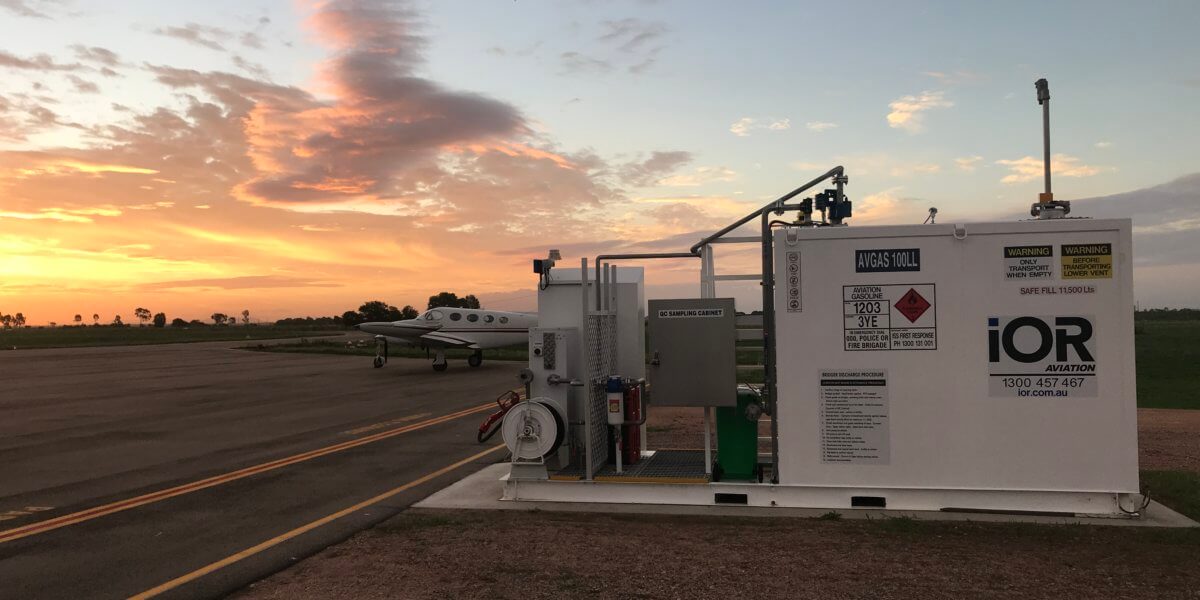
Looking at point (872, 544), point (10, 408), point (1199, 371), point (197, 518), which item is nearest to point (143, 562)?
point (197, 518)

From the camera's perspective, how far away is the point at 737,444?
826 centimetres

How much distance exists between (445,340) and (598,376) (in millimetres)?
25267

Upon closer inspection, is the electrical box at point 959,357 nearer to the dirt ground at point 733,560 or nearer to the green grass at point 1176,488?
the dirt ground at point 733,560

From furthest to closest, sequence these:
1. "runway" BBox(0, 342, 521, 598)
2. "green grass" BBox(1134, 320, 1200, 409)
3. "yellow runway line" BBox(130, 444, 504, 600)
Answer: "green grass" BBox(1134, 320, 1200, 409) → "runway" BBox(0, 342, 521, 598) → "yellow runway line" BBox(130, 444, 504, 600)

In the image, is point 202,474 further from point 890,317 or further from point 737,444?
point 890,317

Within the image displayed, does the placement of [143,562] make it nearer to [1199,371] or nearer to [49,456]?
[49,456]

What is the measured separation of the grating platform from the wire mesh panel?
0.68 feet

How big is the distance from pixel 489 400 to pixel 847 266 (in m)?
13.9

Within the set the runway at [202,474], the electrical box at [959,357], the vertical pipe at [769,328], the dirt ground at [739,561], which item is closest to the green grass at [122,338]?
the runway at [202,474]

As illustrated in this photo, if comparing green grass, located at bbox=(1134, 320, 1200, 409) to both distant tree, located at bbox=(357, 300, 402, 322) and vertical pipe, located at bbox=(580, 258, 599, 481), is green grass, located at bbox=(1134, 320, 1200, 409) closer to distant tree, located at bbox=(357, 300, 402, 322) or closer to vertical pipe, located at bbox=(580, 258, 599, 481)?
vertical pipe, located at bbox=(580, 258, 599, 481)

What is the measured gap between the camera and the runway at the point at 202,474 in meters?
6.35

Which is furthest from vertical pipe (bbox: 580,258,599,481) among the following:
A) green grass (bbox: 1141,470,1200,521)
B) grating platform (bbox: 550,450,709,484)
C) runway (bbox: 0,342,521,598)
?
green grass (bbox: 1141,470,1200,521)

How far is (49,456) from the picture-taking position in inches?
475

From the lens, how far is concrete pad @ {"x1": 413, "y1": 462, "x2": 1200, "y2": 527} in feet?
23.1
